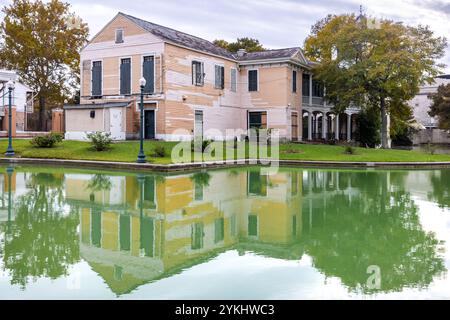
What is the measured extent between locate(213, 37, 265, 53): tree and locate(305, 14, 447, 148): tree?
51.4ft

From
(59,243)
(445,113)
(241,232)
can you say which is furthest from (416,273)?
(445,113)

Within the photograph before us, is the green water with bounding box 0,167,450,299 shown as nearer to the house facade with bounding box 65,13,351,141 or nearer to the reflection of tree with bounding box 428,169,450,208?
the reflection of tree with bounding box 428,169,450,208

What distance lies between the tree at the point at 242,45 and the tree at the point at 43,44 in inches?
517

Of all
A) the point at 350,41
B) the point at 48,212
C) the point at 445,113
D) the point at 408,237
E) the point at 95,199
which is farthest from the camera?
the point at 445,113

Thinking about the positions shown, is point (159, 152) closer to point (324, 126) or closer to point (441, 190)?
point (441, 190)

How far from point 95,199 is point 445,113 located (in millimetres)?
50034

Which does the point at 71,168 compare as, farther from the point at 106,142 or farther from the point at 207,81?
the point at 207,81

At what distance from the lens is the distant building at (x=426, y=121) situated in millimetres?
66875

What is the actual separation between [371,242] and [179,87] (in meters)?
23.0

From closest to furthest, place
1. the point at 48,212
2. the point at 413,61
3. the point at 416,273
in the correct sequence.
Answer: the point at 416,273 → the point at 48,212 → the point at 413,61

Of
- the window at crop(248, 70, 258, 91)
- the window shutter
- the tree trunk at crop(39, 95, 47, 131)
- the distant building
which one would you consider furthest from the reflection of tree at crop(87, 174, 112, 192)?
the distant building

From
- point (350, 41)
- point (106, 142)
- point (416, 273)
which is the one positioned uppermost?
point (350, 41)

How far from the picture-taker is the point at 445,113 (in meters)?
53.5

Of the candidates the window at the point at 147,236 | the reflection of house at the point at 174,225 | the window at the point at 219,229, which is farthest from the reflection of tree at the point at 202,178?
the window at the point at 147,236
